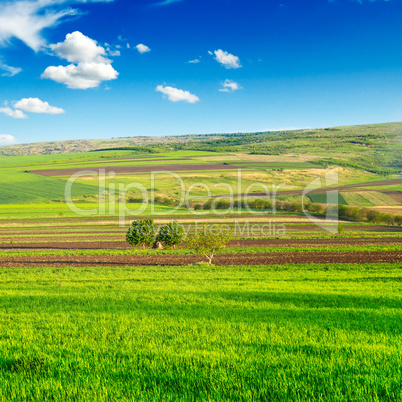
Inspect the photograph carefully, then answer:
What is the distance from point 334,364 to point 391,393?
4.52 feet

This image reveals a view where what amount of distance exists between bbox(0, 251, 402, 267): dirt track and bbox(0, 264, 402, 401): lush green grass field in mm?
27330

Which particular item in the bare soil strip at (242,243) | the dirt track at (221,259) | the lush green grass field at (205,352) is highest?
the lush green grass field at (205,352)

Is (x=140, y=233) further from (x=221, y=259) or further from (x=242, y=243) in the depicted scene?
(x=242, y=243)

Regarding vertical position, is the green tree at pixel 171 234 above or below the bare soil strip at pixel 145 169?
below

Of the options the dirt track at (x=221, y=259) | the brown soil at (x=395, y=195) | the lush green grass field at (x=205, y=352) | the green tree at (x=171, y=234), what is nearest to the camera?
the lush green grass field at (x=205, y=352)

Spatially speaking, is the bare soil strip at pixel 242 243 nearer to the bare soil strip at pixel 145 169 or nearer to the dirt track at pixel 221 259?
the dirt track at pixel 221 259

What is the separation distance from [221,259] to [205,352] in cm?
3791

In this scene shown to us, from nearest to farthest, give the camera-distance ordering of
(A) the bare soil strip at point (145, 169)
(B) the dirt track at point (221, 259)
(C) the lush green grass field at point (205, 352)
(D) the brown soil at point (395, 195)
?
(C) the lush green grass field at point (205, 352) → (B) the dirt track at point (221, 259) → (D) the brown soil at point (395, 195) → (A) the bare soil strip at point (145, 169)

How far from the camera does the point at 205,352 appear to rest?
24.4 ft

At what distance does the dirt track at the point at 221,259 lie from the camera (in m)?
41.6

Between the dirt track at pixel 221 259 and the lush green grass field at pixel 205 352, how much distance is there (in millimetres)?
27330

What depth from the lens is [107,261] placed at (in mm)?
44281

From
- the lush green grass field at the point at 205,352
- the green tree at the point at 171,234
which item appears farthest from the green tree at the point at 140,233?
the lush green grass field at the point at 205,352

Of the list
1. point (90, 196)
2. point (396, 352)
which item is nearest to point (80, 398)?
point (396, 352)
